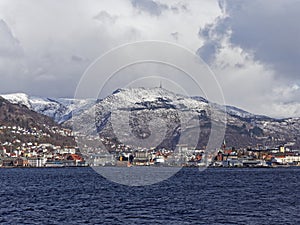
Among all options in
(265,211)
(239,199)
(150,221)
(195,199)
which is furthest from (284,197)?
(150,221)

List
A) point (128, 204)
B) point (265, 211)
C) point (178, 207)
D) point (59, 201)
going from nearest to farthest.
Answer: point (265, 211)
point (178, 207)
point (128, 204)
point (59, 201)

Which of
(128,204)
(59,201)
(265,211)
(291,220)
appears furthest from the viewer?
(59,201)

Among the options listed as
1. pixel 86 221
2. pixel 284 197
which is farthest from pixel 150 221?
pixel 284 197

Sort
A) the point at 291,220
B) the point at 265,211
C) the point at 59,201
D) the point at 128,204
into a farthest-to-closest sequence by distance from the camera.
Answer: the point at 59,201 → the point at 128,204 → the point at 265,211 → the point at 291,220

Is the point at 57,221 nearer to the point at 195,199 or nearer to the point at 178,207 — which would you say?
the point at 178,207

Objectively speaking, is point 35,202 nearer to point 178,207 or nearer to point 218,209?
point 178,207

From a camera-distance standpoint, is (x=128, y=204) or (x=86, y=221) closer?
(x=86, y=221)

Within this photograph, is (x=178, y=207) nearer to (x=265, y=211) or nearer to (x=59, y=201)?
(x=265, y=211)

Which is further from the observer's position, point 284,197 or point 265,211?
point 284,197

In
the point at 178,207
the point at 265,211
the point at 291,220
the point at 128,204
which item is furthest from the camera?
the point at 128,204
